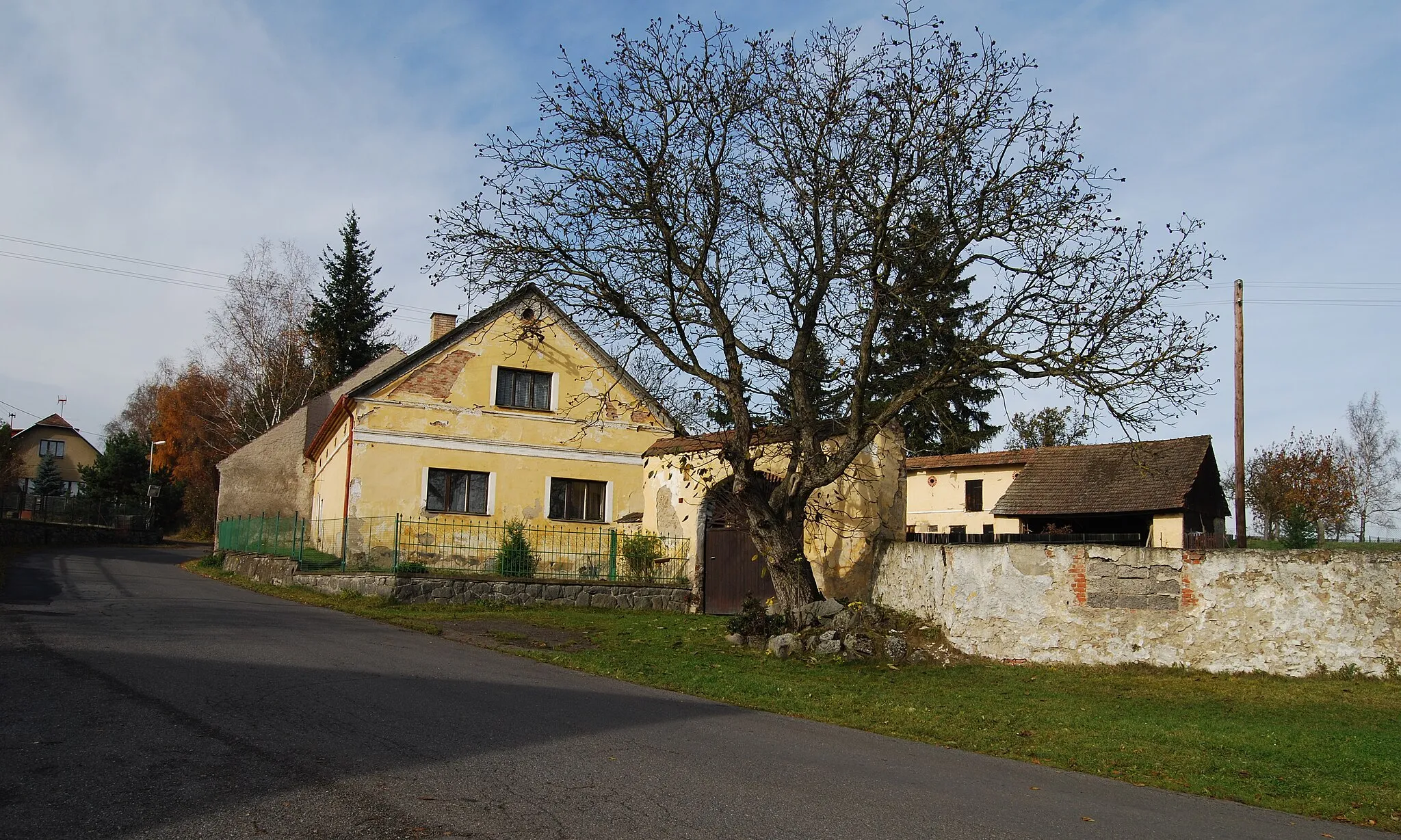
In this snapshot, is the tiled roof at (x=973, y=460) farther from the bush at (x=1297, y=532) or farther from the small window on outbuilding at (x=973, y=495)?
Result: the bush at (x=1297, y=532)

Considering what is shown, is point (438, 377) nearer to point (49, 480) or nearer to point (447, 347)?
point (447, 347)

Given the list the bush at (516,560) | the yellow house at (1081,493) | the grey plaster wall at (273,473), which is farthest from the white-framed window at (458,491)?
the grey plaster wall at (273,473)

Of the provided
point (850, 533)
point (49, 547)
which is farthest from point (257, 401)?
point (850, 533)

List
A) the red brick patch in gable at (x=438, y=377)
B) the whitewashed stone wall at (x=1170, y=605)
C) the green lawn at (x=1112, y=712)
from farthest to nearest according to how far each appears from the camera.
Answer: the red brick patch in gable at (x=438, y=377), the whitewashed stone wall at (x=1170, y=605), the green lawn at (x=1112, y=712)

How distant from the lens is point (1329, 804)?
24.0 ft

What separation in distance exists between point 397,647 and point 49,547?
2988 cm

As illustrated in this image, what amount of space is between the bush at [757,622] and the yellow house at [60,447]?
75.5m

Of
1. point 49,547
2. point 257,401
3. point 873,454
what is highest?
point 257,401

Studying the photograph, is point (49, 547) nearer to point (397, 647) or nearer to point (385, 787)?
point (397, 647)

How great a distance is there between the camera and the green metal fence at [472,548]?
20.5m

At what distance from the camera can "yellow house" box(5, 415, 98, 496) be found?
7600 centimetres

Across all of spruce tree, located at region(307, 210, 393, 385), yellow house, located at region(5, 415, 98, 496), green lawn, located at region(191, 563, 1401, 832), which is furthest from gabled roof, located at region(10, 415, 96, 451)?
green lawn, located at region(191, 563, 1401, 832)

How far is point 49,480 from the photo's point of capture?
201 feet

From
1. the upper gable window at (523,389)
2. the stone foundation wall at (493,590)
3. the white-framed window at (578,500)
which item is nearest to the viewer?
the stone foundation wall at (493,590)
